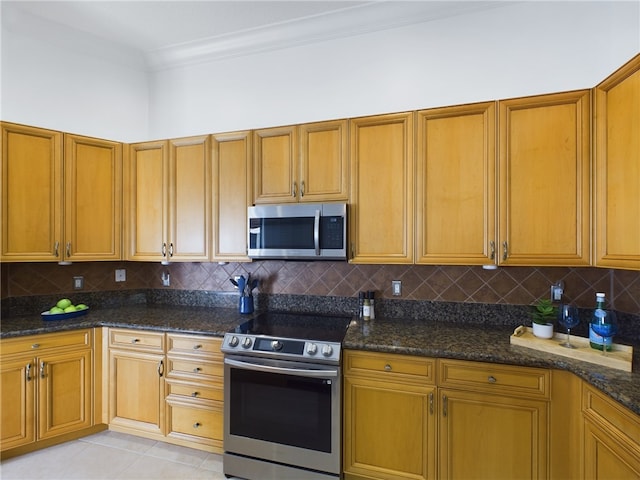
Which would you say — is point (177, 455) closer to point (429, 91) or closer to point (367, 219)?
point (367, 219)

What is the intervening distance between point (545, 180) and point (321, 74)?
1.83 m

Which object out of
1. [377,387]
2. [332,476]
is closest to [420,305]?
[377,387]

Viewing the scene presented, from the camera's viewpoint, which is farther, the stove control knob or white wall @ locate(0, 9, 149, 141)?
white wall @ locate(0, 9, 149, 141)

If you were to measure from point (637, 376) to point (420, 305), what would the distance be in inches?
46.6

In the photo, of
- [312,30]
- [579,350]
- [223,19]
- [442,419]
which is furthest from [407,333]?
[223,19]

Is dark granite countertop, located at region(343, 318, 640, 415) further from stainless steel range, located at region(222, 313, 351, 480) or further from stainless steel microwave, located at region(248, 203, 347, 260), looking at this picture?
stainless steel microwave, located at region(248, 203, 347, 260)

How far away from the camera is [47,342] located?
2.18 metres

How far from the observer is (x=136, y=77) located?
304 centimetres

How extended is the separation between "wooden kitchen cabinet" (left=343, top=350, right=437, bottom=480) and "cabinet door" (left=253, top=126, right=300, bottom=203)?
1.21 meters

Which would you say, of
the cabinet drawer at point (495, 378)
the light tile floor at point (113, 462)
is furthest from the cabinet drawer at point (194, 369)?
the cabinet drawer at point (495, 378)

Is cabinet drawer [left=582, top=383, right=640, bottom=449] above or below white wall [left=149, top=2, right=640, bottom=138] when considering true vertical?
below

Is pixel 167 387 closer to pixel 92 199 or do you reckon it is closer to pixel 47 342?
pixel 47 342

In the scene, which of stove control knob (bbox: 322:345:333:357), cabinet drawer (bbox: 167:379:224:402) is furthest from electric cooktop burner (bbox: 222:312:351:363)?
cabinet drawer (bbox: 167:379:224:402)

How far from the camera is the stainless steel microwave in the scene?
214 centimetres
